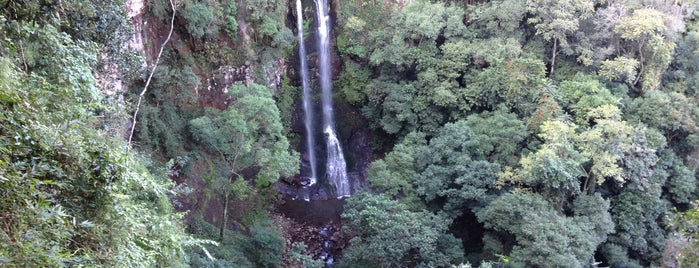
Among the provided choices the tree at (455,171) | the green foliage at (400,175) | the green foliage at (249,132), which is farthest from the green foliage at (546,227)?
the green foliage at (249,132)

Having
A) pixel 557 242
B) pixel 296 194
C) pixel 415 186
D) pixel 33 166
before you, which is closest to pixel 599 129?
pixel 557 242

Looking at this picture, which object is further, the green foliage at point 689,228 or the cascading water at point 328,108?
the cascading water at point 328,108

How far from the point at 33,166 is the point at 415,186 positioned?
11.7m

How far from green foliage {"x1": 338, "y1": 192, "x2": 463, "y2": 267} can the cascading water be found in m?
4.88

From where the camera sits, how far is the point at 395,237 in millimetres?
12789

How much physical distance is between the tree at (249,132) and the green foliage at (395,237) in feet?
7.82

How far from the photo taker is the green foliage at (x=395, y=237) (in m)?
12.7

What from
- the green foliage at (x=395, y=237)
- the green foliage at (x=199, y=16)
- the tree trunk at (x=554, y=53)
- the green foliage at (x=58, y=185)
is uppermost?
the green foliage at (x=199, y=16)

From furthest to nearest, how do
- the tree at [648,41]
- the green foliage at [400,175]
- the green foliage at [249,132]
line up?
the tree at [648,41], the green foliage at [400,175], the green foliage at [249,132]

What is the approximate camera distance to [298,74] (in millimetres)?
19469

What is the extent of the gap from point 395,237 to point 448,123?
4.23m

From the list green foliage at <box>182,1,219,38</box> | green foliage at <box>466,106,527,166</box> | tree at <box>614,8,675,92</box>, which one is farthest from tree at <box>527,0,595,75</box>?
green foliage at <box>182,1,219,38</box>

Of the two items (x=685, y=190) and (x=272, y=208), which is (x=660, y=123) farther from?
(x=272, y=208)

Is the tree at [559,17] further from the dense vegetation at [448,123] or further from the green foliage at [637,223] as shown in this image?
the green foliage at [637,223]
